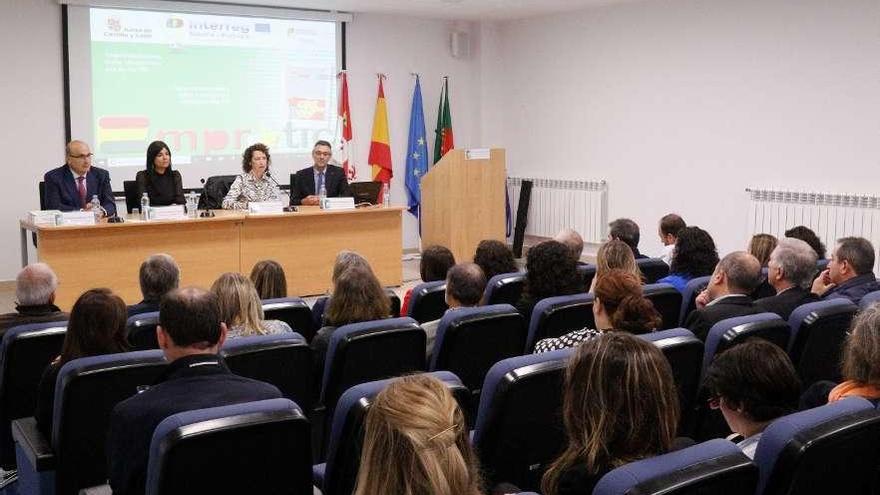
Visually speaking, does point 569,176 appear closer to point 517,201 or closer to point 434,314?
point 517,201

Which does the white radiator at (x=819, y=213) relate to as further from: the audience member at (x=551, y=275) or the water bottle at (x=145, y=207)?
the water bottle at (x=145, y=207)

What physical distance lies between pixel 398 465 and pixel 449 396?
0.54 feet

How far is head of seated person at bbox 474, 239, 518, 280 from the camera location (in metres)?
4.62

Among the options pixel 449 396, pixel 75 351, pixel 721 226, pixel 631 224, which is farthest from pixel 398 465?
pixel 721 226

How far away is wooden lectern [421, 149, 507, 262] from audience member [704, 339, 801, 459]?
6616 mm

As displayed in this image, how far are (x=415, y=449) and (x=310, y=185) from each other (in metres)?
6.86

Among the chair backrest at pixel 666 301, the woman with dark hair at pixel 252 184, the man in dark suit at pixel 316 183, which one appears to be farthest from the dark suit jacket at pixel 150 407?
the man in dark suit at pixel 316 183

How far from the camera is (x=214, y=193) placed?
777 centimetres

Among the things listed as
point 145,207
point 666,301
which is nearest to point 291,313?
point 666,301

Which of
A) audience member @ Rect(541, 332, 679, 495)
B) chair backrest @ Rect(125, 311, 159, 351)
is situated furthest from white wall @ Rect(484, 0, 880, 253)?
audience member @ Rect(541, 332, 679, 495)

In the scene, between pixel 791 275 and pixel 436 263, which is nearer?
pixel 791 275

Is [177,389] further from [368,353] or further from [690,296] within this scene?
[690,296]

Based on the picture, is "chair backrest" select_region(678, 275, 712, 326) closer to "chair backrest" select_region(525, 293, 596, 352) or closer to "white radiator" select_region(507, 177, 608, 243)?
"chair backrest" select_region(525, 293, 596, 352)

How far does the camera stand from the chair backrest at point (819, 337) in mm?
3281
